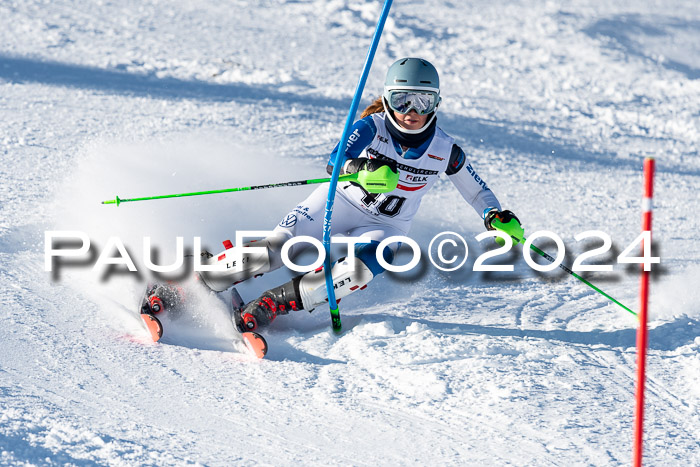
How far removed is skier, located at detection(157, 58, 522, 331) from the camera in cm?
403

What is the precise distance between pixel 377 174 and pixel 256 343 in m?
0.99

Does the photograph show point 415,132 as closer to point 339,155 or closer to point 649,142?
point 339,155

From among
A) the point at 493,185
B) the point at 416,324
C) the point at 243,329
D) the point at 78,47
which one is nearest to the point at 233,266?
the point at 243,329

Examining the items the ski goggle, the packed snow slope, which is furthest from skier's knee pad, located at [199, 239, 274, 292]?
the ski goggle

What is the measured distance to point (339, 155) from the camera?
12.7 feet

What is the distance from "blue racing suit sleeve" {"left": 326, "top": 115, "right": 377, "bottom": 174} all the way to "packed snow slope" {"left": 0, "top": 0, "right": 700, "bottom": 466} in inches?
34.7

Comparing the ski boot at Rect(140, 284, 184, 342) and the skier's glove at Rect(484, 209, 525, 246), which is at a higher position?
the skier's glove at Rect(484, 209, 525, 246)

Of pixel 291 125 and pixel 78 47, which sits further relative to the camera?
pixel 78 47

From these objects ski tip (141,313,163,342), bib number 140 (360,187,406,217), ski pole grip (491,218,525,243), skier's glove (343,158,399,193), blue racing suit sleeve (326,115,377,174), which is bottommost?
ski tip (141,313,163,342)

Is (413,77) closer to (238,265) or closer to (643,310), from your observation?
(238,265)

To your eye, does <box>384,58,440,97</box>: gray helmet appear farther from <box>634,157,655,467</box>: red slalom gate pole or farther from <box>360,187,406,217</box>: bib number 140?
<box>634,157,655,467</box>: red slalom gate pole

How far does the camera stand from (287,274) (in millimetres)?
5148

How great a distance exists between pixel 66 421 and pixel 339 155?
1724 mm

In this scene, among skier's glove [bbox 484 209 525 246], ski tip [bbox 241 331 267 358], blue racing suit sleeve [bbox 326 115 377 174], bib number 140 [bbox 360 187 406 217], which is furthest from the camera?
bib number 140 [bbox 360 187 406 217]
